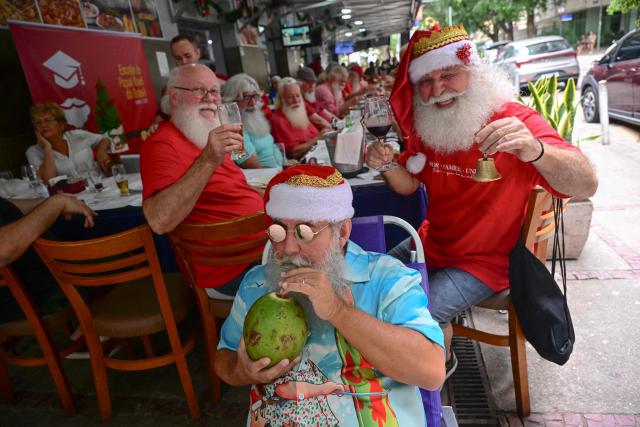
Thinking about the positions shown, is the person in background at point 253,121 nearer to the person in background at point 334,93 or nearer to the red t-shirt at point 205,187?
the red t-shirt at point 205,187

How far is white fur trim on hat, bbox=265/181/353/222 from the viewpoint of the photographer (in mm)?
1152

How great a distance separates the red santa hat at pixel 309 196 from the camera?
3.79ft

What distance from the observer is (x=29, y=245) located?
1.88m

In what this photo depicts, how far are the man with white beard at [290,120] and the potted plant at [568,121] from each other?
243 centimetres

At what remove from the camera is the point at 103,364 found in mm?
2207

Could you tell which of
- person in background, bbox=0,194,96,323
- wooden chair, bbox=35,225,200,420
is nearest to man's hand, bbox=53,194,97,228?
person in background, bbox=0,194,96,323

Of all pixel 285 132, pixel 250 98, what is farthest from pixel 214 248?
pixel 285 132

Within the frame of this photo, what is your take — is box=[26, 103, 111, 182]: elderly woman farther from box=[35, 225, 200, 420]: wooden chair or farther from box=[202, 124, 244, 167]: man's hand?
box=[202, 124, 244, 167]: man's hand

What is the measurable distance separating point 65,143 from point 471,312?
3909 mm

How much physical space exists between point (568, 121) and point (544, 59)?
10188 mm

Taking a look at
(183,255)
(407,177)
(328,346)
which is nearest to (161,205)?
(183,255)

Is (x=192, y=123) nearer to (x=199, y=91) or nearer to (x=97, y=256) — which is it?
(x=199, y=91)

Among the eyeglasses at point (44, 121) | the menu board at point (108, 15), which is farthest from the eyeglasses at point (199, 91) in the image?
the menu board at point (108, 15)

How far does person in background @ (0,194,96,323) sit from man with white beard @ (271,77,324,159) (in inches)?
118
